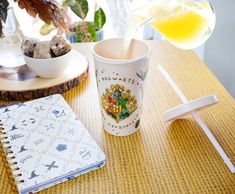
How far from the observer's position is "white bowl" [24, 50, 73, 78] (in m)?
0.73

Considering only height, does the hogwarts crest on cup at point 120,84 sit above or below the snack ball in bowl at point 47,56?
above

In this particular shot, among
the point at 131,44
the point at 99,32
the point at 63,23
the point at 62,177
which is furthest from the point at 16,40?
the point at 99,32

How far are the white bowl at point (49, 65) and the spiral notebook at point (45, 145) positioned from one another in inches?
3.8

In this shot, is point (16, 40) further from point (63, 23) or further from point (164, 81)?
point (164, 81)

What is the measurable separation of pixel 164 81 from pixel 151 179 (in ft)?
1.13

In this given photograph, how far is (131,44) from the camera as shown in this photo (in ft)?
2.03

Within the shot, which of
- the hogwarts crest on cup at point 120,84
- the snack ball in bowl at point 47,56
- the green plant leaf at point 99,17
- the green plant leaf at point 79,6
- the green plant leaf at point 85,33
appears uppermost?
the hogwarts crest on cup at point 120,84

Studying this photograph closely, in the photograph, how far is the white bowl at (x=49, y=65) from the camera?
73cm

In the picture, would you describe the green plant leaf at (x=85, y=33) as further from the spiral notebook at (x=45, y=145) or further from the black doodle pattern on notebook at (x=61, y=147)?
the black doodle pattern on notebook at (x=61, y=147)

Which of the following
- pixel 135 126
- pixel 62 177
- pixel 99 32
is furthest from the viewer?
pixel 99 32

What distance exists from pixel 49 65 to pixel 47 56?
2 centimetres

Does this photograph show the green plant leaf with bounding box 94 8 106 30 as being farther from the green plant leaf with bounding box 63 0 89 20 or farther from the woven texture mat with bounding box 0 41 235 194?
the woven texture mat with bounding box 0 41 235 194

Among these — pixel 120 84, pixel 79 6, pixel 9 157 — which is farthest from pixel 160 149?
pixel 79 6

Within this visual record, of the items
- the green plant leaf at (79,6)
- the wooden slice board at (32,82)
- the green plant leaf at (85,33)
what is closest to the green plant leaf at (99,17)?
the green plant leaf at (85,33)
